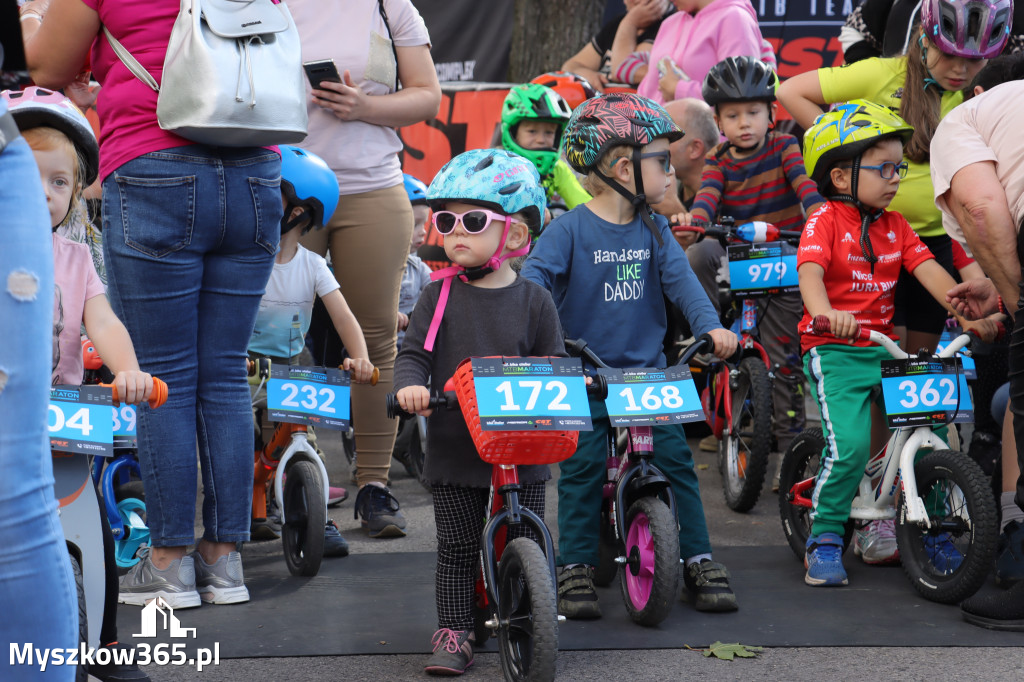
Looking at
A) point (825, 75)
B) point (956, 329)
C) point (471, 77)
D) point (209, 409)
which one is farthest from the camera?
point (471, 77)

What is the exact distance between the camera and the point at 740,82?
21.5 feet

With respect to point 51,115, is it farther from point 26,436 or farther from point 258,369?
point 258,369

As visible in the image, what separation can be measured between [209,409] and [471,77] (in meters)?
7.62

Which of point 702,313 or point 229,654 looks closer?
point 229,654

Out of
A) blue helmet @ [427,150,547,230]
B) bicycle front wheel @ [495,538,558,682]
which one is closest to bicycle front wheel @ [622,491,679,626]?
bicycle front wheel @ [495,538,558,682]

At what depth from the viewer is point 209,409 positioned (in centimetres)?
418

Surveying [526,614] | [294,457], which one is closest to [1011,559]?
[526,614]

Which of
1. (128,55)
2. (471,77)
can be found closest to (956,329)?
(128,55)

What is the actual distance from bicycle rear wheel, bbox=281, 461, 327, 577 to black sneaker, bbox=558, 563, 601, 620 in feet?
3.36

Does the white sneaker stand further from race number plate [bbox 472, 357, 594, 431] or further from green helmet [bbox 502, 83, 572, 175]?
green helmet [bbox 502, 83, 572, 175]

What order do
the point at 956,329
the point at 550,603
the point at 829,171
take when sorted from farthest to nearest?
the point at 956,329
the point at 829,171
the point at 550,603

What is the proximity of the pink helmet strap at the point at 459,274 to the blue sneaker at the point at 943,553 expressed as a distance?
Result: 2006 millimetres

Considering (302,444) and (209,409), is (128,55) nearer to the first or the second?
(209,409)

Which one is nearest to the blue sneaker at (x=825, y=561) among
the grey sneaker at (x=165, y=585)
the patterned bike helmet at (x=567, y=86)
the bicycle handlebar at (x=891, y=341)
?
the bicycle handlebar at (x=891, y=341)
